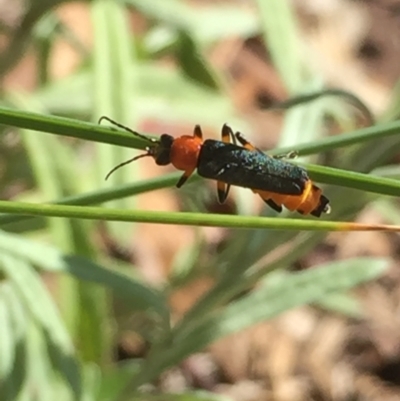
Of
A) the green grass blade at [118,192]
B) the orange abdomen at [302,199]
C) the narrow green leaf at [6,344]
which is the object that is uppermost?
the green grass blade at [118,192]

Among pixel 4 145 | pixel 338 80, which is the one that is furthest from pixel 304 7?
pixel 4 145

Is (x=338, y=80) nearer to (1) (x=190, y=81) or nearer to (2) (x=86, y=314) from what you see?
(1) (x=190, y=81)

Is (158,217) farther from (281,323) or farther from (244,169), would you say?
(281,323)

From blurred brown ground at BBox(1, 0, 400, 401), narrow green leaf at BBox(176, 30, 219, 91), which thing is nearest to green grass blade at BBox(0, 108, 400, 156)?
narrow green leaf at BBox(176, 30, 219, 91)


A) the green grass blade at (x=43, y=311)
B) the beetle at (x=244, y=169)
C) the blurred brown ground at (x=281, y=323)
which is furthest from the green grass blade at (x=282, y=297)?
the blurred brown ground at (x=281, y=323)

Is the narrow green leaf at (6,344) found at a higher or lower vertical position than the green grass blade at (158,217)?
lower

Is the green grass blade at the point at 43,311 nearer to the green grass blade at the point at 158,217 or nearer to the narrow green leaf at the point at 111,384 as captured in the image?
the narrow green leaf at the point at 111,384
